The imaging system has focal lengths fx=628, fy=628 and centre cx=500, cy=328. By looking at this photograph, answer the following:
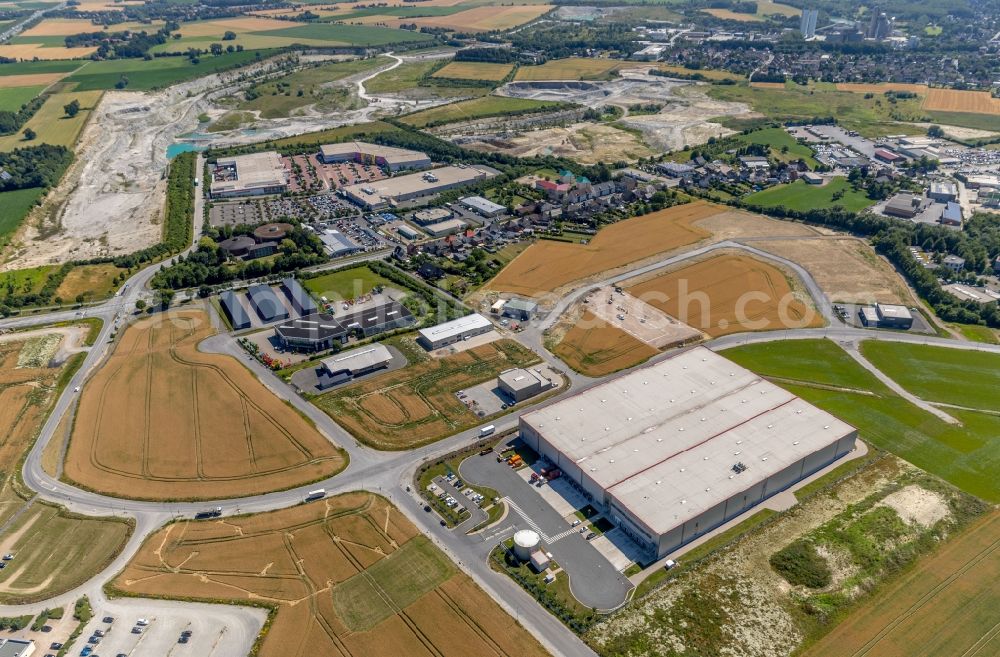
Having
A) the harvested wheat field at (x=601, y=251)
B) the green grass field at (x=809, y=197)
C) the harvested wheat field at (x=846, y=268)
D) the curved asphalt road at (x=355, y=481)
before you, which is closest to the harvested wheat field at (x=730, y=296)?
the curved asphalt road at (x=355, y=481)

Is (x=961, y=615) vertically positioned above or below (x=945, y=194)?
below

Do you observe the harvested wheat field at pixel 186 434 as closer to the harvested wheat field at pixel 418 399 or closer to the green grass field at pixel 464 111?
the harvested wheat field at pixel 418 399

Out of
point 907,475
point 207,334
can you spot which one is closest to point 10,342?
point 207,334

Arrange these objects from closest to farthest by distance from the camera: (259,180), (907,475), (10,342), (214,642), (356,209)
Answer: (214,642) < (907,475) < (10,342) < (356,209) < (259,180)

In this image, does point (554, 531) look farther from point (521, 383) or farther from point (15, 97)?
point (15, 97)

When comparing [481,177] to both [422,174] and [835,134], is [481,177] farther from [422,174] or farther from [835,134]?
[835,134]

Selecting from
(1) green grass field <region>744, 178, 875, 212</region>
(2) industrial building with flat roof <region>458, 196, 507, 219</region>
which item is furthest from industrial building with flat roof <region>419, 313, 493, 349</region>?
(1) green grass field <region>744, 178, 875, 212</region>

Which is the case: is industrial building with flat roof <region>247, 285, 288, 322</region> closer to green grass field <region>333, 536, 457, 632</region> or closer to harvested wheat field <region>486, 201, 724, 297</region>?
harvested wheat field <region>486, 201, 724, 297</region>

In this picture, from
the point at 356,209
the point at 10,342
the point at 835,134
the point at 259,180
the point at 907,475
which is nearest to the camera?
the point at 907,475
